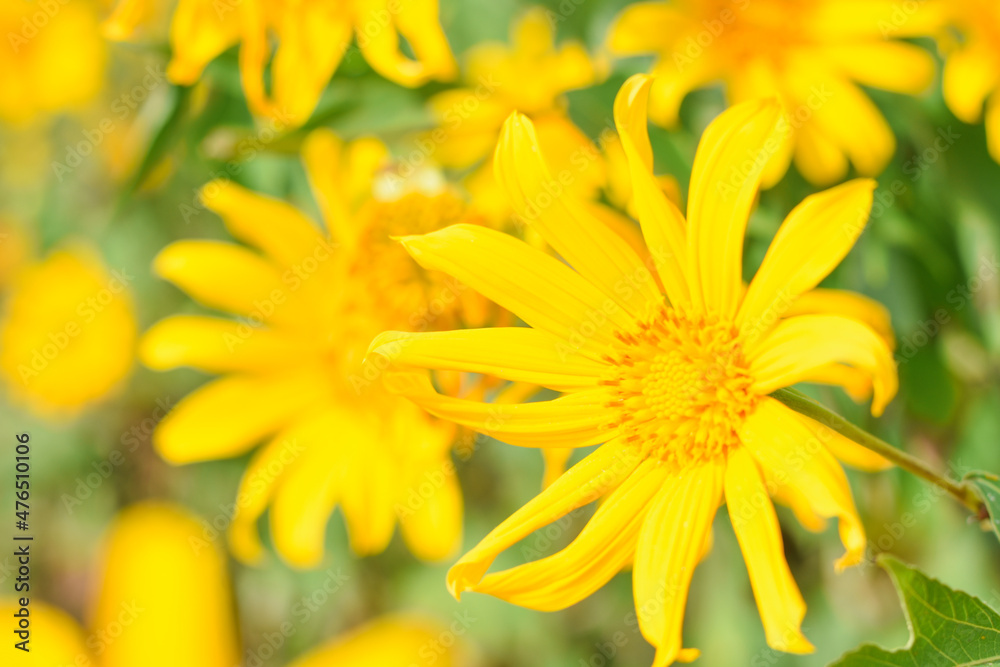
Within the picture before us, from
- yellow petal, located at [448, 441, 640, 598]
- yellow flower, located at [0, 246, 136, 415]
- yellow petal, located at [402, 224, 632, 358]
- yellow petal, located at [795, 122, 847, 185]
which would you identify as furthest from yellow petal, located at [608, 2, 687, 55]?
yellow flower, located at [0, 246, 136, 415]

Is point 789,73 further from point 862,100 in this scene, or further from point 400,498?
point 400,498

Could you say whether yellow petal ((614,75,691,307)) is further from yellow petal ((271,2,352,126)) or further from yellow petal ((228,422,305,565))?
yellow petal ((228,422,305,565))

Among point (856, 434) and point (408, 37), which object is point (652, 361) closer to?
point (856, 434)

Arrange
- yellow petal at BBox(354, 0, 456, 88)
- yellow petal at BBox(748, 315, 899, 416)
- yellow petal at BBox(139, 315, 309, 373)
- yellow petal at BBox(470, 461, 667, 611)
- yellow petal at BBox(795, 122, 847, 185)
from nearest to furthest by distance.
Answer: yellow petal at BBox(748, 315, 899, 416) → yellow petal at BBox(470, 461, 667, 611) → yellow petal at BBox(354, 0, 456, 88) → yellow petal at BBox(795, 122, 847, 185) → yellow petal at BBox(139, 315, 309, 373)

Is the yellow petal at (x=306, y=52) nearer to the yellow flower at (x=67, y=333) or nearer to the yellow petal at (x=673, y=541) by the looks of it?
the yellow petal at (x=673, y=541)

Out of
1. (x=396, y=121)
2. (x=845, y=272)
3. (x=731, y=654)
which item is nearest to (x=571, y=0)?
(x=396, y=121)
